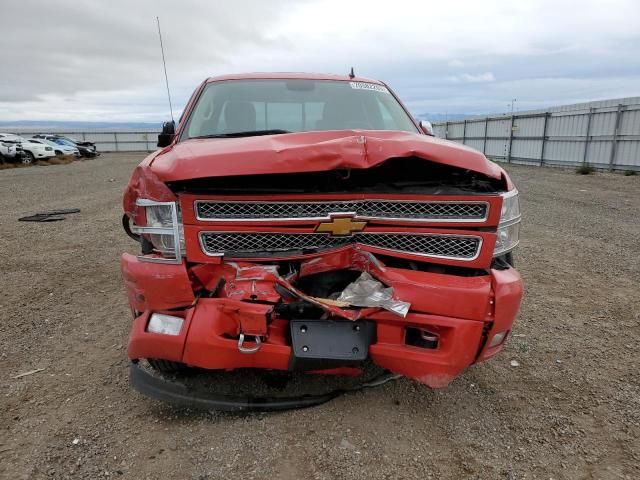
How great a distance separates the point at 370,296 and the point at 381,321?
0.43ft

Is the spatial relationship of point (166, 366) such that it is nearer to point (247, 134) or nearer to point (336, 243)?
point (336, 243)

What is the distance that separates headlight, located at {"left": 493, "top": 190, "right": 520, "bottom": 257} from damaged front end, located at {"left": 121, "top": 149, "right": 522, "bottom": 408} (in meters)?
0.02

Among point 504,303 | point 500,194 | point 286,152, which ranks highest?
point 286,152

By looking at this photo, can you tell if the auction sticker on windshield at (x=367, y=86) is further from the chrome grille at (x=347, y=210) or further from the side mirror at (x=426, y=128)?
the chrome grille at (x=347, y=210)

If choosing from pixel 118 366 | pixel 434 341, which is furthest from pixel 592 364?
pixel 118 366

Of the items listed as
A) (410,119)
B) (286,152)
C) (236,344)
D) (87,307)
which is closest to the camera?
(286,152)

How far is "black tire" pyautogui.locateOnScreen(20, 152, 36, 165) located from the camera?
25156 millimetres

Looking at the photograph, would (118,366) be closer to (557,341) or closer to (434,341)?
(434,341)

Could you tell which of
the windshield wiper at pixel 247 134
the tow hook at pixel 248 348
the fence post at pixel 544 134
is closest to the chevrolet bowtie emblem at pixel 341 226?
the tow hook at pixel 248 348

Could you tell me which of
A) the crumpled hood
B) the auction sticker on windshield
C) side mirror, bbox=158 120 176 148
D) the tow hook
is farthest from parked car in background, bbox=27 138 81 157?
the tow hook

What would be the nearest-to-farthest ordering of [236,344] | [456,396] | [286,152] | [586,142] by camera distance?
[286,152]
[236,344]
[456,396]
[586,142]

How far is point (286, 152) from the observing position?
209cm

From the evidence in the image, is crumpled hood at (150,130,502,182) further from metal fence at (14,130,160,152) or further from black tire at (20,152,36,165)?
metal fence at (14,130,160,152)

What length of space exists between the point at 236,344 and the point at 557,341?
8.18ft
